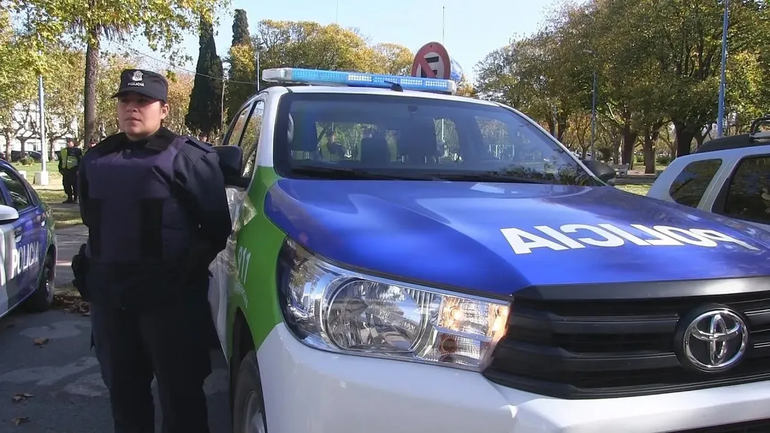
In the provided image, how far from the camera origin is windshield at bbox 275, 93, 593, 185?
2.85 metres

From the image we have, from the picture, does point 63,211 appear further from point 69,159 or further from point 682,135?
point 682,135

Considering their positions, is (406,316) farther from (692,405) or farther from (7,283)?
(7,283)

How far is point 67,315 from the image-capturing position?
5816 millimetres

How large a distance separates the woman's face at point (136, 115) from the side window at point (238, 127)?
1319 millimetres

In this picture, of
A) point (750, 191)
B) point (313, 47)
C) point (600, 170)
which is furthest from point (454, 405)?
point (313, 47)

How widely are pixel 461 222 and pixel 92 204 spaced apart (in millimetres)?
1561

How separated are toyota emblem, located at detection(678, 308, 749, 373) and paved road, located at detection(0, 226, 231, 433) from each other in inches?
103

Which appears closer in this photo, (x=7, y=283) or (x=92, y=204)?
(x=92, y=204)

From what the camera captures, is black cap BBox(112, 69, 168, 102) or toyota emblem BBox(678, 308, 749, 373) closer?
toyota emblem BBox(678, 308, 749, 373)

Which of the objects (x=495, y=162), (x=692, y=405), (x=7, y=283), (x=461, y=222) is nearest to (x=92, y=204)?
(x=461, y=222)

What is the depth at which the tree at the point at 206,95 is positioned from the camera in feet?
162

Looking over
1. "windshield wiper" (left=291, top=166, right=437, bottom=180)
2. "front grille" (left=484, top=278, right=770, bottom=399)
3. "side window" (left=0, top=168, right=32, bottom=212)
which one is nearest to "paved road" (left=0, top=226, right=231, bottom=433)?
"side window" (left=0, top=168, right=32, bottom=212)

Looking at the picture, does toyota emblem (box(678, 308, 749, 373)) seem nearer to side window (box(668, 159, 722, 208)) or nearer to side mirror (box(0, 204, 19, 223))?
side window (box(668, 159, 722, 208))

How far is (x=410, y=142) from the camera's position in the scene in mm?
3197
